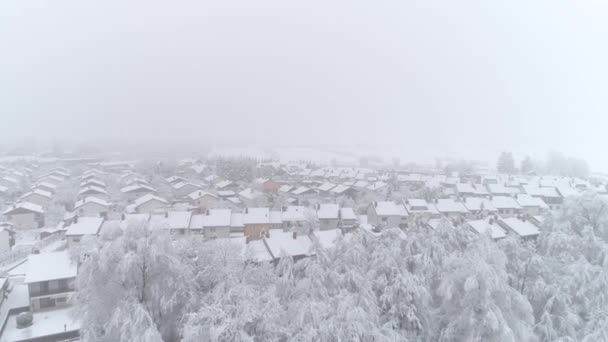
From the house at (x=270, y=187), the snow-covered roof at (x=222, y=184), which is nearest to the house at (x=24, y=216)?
the snow-covered roof at (x=222, y=184)

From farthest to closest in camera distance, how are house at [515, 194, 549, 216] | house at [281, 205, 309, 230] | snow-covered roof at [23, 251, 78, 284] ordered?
house at [515, 194, 549, 216] < house at [281, 205, 309, 230] < snow-covered roof at [23, 251, 78, 284]

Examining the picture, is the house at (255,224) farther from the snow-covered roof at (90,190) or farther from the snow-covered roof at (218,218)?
the snow-covered roof at (90,190)

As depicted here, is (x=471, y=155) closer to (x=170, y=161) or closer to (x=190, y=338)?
(x=170, y=161)

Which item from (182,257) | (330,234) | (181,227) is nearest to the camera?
(182,257)

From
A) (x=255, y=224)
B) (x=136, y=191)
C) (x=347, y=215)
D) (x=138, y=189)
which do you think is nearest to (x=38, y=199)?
(x=136, y=191)

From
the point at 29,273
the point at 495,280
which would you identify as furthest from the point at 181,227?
the point at 495,280

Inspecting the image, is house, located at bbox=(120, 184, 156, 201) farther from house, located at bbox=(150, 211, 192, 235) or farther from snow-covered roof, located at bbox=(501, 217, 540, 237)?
snow-covered roof, located at bbox=(501, 217, 540, 237)

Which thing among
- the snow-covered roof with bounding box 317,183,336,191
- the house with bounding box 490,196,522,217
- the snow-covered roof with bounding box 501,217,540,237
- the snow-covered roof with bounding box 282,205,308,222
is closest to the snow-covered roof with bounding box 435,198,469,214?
the house with bounding box 490,196,522,217
